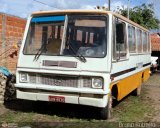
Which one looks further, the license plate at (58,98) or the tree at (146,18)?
the tree at (146,18)

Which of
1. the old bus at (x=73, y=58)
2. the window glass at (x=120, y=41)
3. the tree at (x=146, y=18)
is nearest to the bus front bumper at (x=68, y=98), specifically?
the old bus at (x=73, y=58)

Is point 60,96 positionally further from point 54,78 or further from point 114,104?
point 114,104

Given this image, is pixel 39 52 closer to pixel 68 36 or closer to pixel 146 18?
pixel 68 36

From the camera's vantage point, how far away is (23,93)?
890 cm

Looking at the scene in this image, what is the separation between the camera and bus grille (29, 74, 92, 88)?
8367 millimetres


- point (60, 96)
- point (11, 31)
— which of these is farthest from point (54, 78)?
point (11, 31)

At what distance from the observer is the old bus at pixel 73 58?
835 cm

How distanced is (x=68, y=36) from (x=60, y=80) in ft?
3.39

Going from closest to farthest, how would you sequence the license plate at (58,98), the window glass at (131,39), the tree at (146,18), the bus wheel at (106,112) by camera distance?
the license plate at (58,98) → the bus wheel at (106,112) → the window glass at (131,39) → the tree at (146,18)

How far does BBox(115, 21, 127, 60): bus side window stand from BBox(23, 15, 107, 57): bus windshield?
57cm

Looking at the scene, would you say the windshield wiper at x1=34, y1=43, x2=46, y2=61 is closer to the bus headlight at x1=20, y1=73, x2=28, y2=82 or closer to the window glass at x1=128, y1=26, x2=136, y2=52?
the bus headlight at x1=20, y1=73, x2=28, y2=82

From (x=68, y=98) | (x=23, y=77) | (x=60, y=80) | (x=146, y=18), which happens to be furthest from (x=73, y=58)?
(x=146, y=18)

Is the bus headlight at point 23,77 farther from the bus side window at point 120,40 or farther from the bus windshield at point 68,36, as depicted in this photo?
the bus side window at point 120,40

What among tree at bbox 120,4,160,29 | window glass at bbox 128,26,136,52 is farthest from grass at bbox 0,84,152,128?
tree at bbox 120,4,160,29
